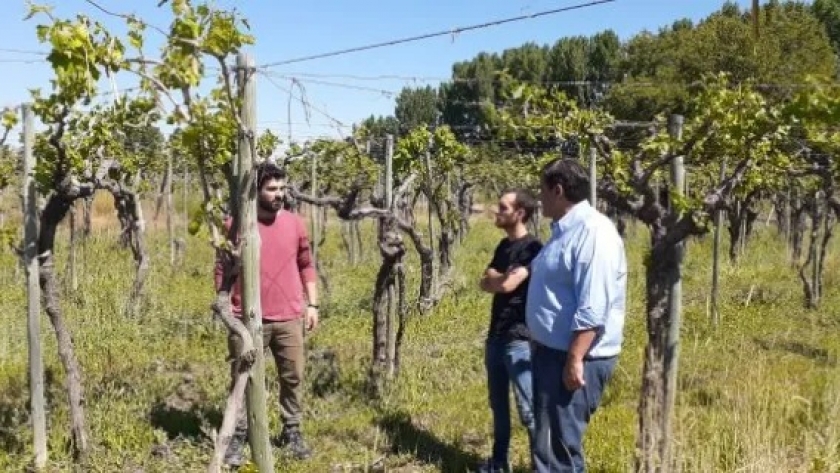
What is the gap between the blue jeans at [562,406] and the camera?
3119 mm

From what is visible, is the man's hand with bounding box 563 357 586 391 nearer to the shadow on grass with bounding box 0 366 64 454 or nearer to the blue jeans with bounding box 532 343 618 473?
the blue jeans with bounding box 532 343 618 473

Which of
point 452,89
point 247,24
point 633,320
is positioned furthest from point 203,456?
point 452,89

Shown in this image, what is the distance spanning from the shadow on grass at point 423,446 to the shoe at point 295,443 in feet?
1.68

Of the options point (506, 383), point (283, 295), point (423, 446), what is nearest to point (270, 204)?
point (283, 295)

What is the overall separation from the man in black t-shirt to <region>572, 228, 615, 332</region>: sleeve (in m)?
0.77

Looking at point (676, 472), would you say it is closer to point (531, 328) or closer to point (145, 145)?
point (531, 328)

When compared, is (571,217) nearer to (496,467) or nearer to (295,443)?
(496,467)

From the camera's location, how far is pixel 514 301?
3879 mm

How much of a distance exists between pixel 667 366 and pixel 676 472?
0.68 metres

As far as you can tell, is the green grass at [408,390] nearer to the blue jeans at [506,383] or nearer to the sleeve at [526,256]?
the blue jeans at [506,383]

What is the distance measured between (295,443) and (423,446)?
747 millimetres

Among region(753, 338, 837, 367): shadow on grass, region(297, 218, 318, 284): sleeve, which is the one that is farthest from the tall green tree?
region(753, 338, 837, 367): shadow on grass

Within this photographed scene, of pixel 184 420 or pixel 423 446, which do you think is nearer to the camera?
pixel 423 446

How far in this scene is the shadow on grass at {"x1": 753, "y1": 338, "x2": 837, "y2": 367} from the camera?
703cm
